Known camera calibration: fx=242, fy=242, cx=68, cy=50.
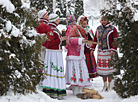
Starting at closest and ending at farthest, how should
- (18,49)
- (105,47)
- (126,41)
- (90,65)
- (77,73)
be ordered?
(18,49), (126,41), (77,73), (105,47), (90,65)

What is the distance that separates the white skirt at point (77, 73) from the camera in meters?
5.77

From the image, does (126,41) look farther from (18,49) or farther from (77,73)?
(18,49)

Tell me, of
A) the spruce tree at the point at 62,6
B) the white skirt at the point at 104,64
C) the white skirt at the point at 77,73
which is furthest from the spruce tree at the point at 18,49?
the spruce tree at the point at 62,6

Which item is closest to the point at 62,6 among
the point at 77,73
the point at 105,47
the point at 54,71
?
the point at 105,47

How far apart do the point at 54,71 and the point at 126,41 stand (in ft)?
6.08

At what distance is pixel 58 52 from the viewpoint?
18.2ft

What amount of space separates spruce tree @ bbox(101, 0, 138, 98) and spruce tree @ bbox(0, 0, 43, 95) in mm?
1477

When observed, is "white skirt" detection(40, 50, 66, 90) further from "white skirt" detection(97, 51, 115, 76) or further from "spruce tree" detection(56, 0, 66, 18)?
"spruce tree" detection(56, 0, 66, 18)

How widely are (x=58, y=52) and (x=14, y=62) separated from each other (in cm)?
196

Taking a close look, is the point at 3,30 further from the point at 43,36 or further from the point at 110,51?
the point at 110,51

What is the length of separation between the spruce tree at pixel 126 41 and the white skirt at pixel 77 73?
4.43 ft

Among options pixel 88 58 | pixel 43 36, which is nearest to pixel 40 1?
pixel 88 58

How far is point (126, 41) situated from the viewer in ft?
14.3

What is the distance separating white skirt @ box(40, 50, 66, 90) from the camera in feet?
17.7
